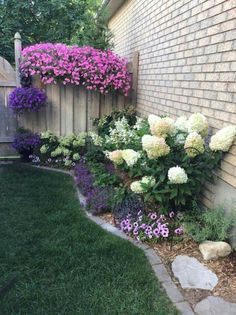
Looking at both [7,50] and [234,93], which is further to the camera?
[7,50]

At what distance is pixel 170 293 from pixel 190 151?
4.00 feet

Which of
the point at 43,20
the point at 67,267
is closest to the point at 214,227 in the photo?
the point at 67,267

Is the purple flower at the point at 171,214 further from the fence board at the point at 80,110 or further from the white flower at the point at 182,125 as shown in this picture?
the fence board at the point at 80,110

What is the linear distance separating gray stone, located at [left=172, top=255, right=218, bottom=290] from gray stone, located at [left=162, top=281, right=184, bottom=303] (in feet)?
0.24

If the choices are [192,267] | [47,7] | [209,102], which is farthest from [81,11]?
[192,267]

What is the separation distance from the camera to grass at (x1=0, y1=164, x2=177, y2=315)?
2130mm

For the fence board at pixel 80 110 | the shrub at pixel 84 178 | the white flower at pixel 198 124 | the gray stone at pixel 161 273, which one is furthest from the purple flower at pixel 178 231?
the fence board at pixel 80 110

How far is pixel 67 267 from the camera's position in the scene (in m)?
2.54

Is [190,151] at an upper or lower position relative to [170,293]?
upper

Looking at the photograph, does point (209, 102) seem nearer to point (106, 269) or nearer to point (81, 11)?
point (106, 269)

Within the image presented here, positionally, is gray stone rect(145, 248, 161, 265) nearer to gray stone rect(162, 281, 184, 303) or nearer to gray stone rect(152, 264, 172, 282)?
gray stone rect(152, 264, 172, 282)

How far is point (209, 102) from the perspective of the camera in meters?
3.01

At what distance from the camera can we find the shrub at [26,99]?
201 inches

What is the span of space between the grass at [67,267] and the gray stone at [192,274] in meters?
0.20
